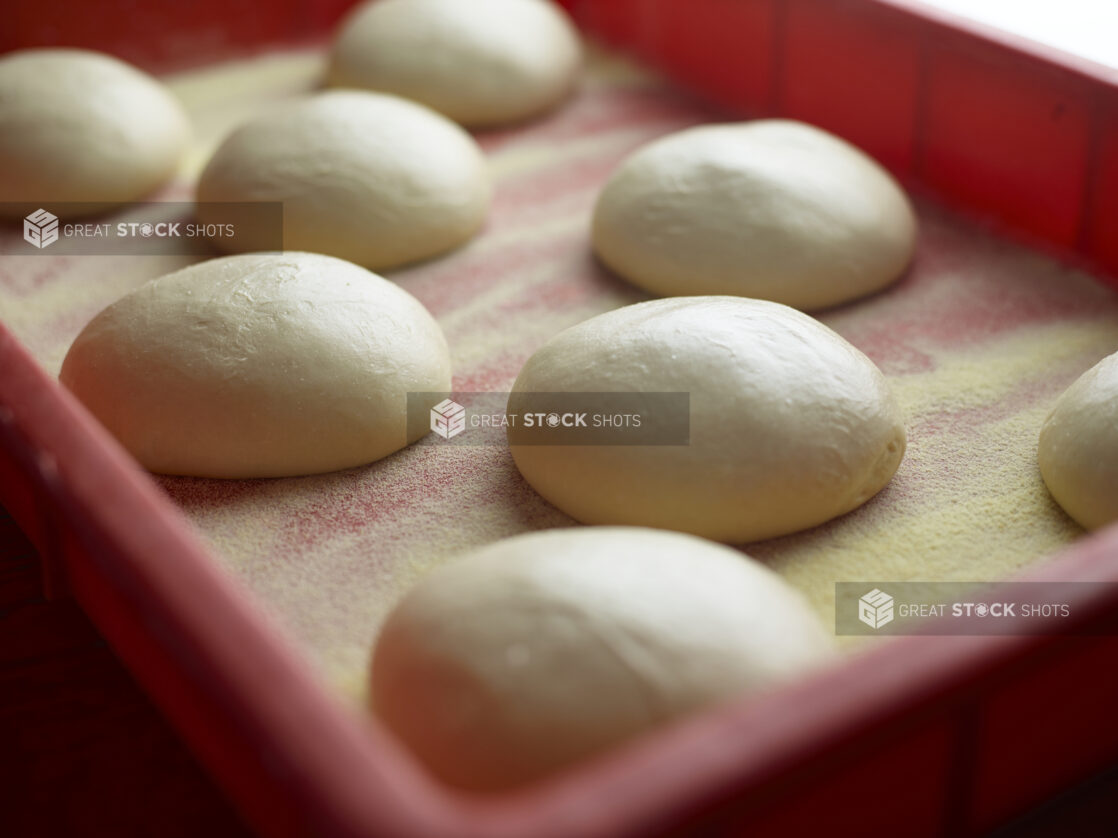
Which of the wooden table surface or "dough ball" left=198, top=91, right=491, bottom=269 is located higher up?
"dough ball" left=198, top=91, right=491, bottom=269

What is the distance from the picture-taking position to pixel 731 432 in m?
1.20

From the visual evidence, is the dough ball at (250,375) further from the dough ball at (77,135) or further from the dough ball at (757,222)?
the dough ball at (77,135)

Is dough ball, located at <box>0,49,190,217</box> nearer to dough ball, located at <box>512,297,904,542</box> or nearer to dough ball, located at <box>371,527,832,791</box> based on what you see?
dough ball, located at <box>512,297,904,542</box>

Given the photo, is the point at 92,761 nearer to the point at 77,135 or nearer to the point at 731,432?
the point at 731,432

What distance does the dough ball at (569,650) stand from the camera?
34.2 inches

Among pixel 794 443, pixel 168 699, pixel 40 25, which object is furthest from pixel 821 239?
pixel 40 25

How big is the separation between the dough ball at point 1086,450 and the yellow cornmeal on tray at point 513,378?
0.03 meters

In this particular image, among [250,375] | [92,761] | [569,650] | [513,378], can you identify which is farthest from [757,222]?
[92,761]

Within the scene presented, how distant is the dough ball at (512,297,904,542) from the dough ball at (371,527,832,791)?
7.4 inches

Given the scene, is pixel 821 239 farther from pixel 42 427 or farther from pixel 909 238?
pixel 42 427

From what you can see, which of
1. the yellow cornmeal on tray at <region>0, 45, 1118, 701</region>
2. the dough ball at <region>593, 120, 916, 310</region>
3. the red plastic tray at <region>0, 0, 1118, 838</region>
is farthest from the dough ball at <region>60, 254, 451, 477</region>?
the dough ball at <region>593, 120, 916, 310</region>

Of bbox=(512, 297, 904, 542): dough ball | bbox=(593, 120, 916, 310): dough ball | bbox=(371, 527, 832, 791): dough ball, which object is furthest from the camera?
bbox=(593, 120, 916, 310): dough ball

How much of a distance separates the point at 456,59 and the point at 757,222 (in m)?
0.77

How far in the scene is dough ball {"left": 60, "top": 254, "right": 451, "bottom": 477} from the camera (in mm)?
1316
